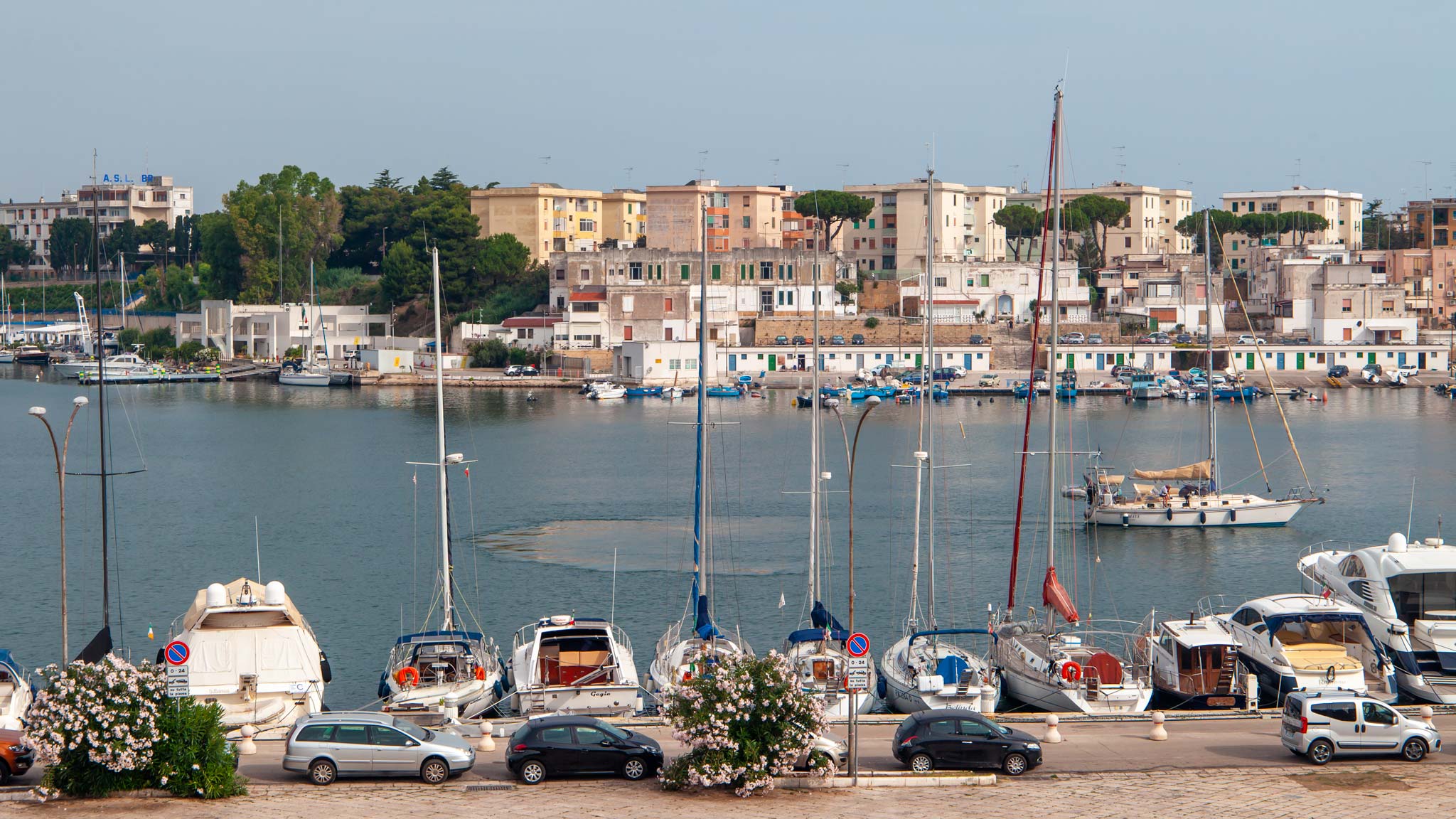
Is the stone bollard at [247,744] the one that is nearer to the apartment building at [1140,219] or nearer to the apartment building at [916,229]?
the apartment building at [916,229]

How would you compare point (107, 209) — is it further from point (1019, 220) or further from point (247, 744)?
point (247, 744)

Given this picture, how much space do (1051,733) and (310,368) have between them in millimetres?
77104

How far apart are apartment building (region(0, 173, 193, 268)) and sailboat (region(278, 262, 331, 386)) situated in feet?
196

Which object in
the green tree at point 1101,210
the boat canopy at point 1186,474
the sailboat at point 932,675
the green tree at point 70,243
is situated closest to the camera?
the sailboat at point 932,675

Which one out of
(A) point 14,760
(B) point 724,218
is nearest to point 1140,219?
(B) point 724,218

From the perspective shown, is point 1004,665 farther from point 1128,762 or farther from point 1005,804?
point 1005,804

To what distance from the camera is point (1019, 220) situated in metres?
104

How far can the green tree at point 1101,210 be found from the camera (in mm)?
106688

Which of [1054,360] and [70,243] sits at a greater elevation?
[70,243]

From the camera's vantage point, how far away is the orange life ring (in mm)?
21953

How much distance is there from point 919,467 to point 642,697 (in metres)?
6.41

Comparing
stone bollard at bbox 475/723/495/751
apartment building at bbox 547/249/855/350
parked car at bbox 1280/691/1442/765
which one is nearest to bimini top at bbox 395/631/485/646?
stone bollard at bbox 475/723/495/751

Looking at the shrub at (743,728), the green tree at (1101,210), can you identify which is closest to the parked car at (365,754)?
the shrub at (743,728)

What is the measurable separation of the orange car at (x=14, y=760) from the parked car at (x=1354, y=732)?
1379 centimetres
